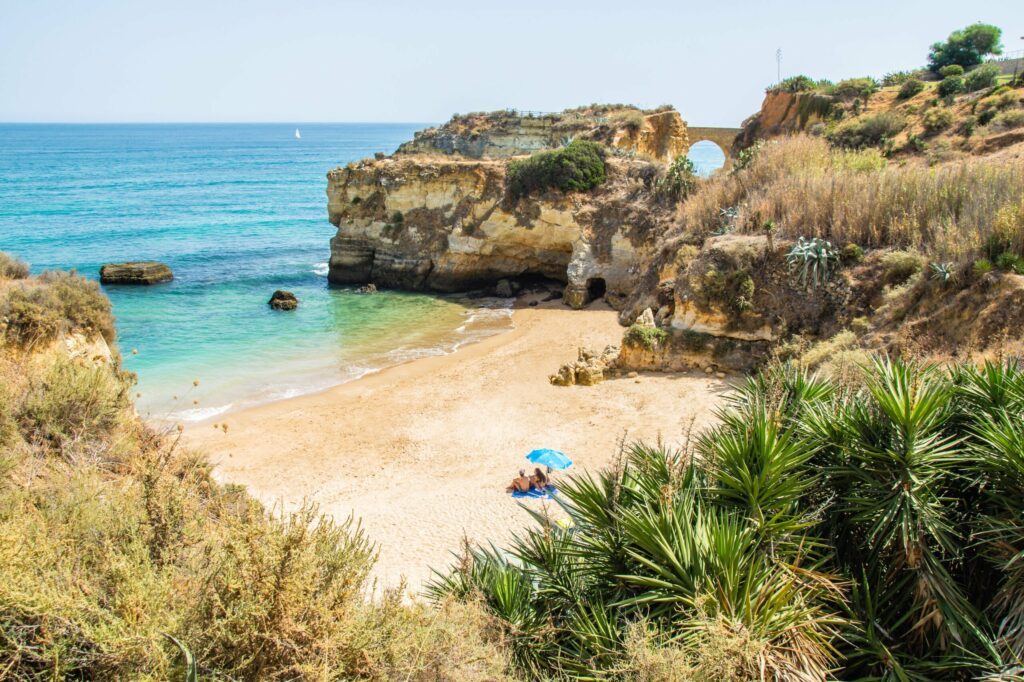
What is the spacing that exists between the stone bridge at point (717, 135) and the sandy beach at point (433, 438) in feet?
110

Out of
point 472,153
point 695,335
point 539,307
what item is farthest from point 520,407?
point 472,153

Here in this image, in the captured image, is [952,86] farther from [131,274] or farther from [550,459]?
[131,274]

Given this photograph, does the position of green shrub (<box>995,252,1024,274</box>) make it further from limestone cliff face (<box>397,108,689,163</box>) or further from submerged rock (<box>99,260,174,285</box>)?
submerged rock (<box>99,260,174,285</box>)

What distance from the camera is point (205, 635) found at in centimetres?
486

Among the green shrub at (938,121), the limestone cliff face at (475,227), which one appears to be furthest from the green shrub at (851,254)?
the green shrub at (938,121)

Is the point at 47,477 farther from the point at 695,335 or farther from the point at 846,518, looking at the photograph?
the point at 695,335

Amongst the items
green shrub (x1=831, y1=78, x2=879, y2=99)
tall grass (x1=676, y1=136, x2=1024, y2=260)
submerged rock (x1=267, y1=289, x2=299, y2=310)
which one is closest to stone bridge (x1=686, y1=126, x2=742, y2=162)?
green shrub (x1=831, y1=78, x2=879, y2=99)

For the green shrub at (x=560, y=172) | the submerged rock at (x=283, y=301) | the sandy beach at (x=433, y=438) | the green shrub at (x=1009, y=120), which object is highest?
the green shrub at (x=1009, y=120)

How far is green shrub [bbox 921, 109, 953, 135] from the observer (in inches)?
1195

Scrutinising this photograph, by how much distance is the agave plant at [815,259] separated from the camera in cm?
2008

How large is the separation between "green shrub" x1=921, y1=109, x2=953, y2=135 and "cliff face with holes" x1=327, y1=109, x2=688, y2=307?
1249 centimetres

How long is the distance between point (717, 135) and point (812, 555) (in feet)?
167

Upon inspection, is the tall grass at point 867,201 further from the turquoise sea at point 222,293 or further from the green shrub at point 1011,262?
the turquoise sea at point 222,293

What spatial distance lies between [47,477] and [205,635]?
5294 mm
